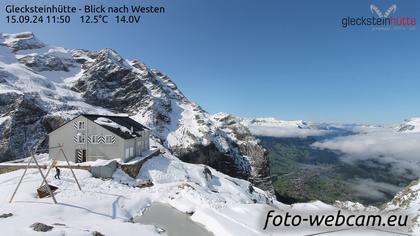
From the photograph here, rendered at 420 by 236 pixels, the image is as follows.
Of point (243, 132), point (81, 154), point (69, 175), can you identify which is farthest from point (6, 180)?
point (243, 132)

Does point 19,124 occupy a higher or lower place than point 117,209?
lower

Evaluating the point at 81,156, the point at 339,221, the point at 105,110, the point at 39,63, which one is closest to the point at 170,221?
the point at 339,221

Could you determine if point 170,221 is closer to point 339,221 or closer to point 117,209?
point 117,209

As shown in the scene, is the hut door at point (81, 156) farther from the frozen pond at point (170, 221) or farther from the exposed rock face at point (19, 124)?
the exposed rock face at point (19, 124)

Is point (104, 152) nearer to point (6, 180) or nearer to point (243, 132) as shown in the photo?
point (6, 180)

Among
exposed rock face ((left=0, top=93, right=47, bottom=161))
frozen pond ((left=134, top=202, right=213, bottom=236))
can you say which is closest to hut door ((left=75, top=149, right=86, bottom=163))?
frozen pond ((left=134, top=202, right=213, bottom=236))
